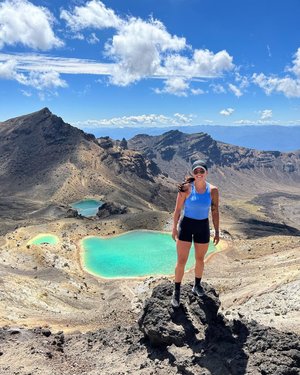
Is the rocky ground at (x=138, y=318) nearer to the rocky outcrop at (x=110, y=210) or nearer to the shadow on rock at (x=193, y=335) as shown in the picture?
the shadow on rock at (x=193, y=335)

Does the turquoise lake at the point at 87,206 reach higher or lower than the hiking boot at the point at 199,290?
lower

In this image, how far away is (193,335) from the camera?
569 inches

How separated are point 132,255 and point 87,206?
287 feet

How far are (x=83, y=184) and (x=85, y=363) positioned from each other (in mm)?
154021

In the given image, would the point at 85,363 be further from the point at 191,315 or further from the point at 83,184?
the point at 83,184

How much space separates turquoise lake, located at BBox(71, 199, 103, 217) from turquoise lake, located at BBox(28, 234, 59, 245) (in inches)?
2508

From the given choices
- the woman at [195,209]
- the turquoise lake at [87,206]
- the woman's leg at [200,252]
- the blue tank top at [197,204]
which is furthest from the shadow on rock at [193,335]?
the turquoise lake at [87,206]

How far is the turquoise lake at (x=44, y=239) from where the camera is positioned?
66938mm

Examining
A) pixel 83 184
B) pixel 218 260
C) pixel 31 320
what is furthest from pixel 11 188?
pixel 31 320

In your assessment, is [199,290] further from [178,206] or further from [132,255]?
[132,255]

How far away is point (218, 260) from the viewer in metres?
56.7

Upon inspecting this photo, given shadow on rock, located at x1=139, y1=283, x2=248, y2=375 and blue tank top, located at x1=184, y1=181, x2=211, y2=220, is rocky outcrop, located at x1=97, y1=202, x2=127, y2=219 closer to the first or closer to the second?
shadow on rock, located at x1=139, y1=283, x2=248, y2=375

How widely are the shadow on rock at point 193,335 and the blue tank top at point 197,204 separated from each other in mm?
4026

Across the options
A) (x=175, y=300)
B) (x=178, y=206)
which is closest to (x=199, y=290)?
(x=175, y=300)
